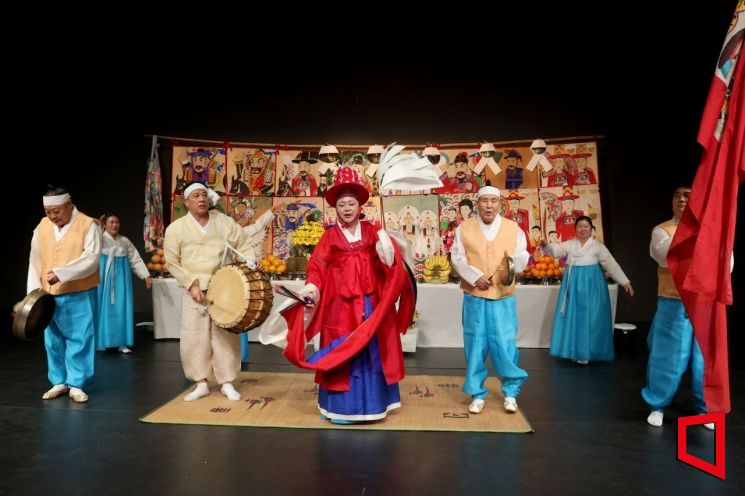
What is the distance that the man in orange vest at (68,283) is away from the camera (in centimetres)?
446

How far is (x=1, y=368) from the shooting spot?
559 centimetres

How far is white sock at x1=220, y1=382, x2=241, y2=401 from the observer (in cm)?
459

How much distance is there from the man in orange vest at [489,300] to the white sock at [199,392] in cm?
195

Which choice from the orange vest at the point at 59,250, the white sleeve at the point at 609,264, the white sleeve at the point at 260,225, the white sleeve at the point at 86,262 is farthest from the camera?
the white sleeve at the point at 260,225

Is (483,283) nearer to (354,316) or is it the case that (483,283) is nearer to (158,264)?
(354,316)

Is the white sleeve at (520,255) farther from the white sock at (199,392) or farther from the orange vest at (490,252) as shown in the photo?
the white sock at (199,392)

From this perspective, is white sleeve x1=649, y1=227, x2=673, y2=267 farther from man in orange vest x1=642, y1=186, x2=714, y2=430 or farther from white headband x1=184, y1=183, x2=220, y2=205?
white headband x1=184, y1=183, x2=220, y2=205

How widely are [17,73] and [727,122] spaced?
29.2ft

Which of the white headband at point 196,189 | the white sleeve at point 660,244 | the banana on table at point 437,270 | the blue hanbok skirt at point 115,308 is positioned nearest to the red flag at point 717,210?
the white sleeve at point 660,244

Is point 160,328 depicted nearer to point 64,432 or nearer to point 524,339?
point 64,432

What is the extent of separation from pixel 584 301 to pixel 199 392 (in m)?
3.73

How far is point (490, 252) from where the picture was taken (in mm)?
4309

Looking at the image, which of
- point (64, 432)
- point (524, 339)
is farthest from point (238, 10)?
point (64, 432)

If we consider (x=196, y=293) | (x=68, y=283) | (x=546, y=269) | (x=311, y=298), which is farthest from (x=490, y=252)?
(x=68, y=283)
